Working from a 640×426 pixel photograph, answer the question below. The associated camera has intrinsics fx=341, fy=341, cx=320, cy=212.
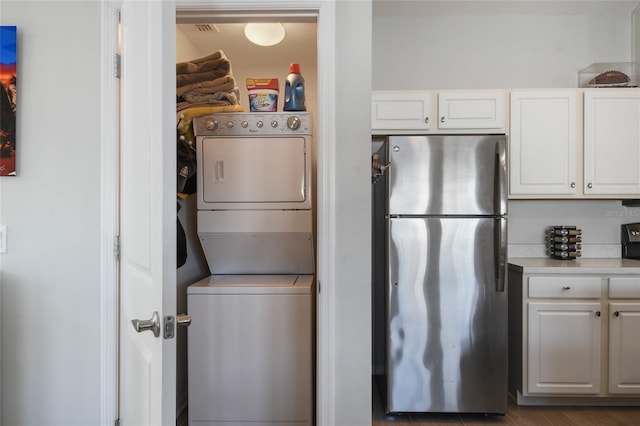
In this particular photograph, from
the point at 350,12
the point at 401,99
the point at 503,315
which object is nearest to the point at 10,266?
the point at 350,12

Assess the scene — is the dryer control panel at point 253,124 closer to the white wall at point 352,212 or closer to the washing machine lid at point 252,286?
the white wall at point 352,212

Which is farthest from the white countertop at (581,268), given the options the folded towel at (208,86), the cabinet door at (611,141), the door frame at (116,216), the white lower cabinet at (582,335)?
A: the folded towel at (208,86)

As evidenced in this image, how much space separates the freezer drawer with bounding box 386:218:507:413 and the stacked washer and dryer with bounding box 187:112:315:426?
0.59 meters

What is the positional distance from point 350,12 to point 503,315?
184 cm

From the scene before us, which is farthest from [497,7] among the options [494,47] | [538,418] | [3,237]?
[3,237]

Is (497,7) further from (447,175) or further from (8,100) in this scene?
(8,100)

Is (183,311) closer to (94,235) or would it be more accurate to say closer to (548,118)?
(94,235)

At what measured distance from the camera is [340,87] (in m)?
1.36

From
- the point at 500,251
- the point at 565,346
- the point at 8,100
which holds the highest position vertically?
the point at 8,100

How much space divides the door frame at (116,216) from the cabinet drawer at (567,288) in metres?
1.49

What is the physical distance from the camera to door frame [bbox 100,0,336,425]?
1.35 meters

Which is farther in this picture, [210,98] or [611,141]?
[611,141]

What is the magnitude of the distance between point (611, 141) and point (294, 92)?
2225 millimetres

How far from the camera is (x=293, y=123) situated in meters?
1.87
